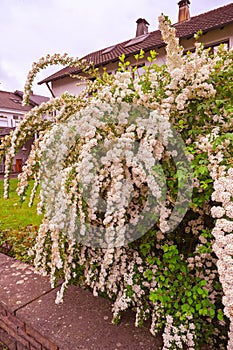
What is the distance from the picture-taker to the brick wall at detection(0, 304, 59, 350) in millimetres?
1587

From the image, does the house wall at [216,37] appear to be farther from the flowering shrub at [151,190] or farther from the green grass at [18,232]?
the flowering shrub at [151,190]

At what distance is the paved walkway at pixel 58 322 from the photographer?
4.80ft

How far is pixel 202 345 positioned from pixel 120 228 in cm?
85

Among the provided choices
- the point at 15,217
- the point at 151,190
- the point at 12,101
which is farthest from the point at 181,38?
the point at 12,101

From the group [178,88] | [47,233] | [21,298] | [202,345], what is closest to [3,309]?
[21,298]

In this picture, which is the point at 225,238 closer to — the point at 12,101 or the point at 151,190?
the point at 151,190

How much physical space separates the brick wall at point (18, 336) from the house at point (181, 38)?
210 inches

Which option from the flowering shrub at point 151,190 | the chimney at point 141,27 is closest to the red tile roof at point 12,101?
the chimney at point 141,27

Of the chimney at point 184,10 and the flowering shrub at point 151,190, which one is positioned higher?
the chimney at point 184,10

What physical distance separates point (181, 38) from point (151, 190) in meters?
9.85

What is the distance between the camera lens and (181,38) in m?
9.52

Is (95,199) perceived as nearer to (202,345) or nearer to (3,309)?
(202,345)

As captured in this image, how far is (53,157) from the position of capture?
1.68m

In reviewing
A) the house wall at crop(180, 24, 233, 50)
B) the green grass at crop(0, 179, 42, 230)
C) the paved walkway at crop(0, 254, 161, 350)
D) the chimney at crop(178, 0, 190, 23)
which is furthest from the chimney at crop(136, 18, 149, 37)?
the paved walkway at crop(0, 254, 161, 350)
